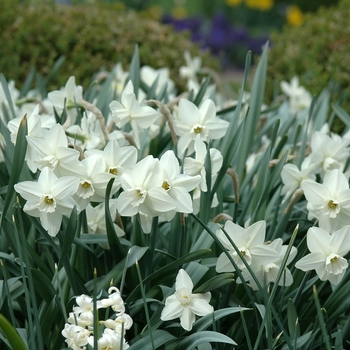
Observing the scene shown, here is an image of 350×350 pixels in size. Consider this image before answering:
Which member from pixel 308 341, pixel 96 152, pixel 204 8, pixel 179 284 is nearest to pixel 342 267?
pixel 308 341

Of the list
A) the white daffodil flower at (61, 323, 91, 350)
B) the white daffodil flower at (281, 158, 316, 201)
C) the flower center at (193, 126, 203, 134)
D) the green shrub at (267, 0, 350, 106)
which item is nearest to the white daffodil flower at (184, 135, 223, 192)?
the flower center at (193, 126, 203, 134)

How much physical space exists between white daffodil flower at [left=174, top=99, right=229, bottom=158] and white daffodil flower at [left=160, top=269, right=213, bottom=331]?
42 cm

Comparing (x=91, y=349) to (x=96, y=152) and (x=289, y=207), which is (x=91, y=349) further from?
(x=289, y=207)

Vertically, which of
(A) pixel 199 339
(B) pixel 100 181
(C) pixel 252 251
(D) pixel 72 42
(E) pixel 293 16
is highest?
(B) pixel 100 181

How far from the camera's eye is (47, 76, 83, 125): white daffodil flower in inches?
65.2

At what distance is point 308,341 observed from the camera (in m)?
1.30

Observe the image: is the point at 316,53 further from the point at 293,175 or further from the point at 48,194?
the point at 48,194

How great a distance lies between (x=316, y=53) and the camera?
324 cm

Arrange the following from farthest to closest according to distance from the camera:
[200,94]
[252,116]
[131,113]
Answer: [200,94], [252,116], [131,113]

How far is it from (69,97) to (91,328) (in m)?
0.79

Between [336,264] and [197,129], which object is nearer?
[336,264]

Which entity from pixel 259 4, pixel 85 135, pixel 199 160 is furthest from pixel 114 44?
pixel 259 4

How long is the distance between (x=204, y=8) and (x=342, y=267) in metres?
9.29

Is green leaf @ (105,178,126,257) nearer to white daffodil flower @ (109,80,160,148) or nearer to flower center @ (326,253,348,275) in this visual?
white daffodil flower @ (109,80,160,148)
